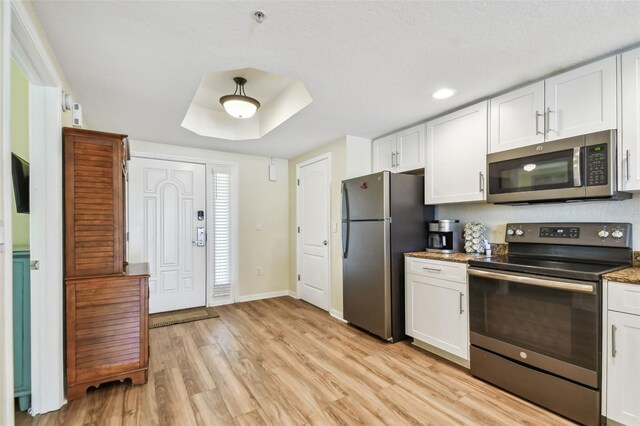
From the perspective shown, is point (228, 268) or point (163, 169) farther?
point (228, 268)

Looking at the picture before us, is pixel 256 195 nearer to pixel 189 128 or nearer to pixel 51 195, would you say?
pixel 189 128

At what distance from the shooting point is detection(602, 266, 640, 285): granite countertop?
1592mm

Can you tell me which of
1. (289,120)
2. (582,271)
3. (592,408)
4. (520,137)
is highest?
(289,120)

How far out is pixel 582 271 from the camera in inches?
69.1

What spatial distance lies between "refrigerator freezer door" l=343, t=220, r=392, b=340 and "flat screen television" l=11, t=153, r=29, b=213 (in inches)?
104

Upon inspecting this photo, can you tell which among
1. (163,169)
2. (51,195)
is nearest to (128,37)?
(51,195)

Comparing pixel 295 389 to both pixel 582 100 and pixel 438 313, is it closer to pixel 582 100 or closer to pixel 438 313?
pixel 438 313

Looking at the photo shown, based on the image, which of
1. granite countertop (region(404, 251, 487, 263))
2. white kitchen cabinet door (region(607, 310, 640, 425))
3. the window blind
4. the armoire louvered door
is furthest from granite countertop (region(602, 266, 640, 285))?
the window blind

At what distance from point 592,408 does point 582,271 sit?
761 millimetres

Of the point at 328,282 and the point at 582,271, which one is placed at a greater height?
the point at 582,271

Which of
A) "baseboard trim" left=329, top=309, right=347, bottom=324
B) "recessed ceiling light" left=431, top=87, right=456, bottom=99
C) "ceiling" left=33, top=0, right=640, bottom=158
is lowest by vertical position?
"baseboard trim" left=329, top=309, right=347, bottom=324

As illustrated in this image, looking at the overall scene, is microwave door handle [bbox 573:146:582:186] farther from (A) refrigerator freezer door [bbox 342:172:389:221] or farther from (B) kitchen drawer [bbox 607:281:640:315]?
(A) refrigerator freezer door [bbox 342:172:389:221]

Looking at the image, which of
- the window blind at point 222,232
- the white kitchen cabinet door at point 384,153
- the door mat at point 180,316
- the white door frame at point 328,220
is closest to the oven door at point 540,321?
the white kitchen cabinet door at point 384,153

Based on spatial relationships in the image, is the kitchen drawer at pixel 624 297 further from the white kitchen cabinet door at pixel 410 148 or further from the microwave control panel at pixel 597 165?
the white kitchen cabinet door at pixel 410 148
